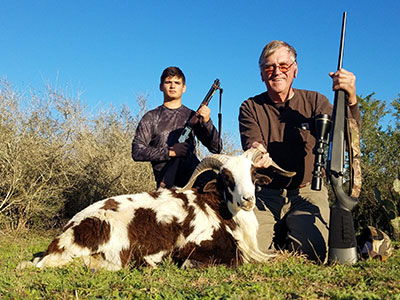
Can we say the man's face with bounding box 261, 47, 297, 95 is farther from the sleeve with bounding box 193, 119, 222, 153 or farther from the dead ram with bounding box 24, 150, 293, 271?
the sleeve with bounding box 193, 119, 222, 153

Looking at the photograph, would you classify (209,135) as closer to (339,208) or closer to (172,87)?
(172,87)

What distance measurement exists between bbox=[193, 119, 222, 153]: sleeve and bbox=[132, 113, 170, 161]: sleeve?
86 cm

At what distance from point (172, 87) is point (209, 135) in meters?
1.17

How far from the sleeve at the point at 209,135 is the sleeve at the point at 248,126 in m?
0.81

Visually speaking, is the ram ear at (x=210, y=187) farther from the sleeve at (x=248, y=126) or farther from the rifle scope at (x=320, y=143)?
the rifle scope at (x=320, y=143)

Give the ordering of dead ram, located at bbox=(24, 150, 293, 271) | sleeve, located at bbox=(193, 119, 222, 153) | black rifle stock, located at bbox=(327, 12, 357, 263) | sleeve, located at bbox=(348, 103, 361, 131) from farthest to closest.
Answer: sleeve, located at bbox=(193, 119, 222, 153), sleeve, located at bbox=(348, 103, 361, 131), black rifle stock, located at bbox=(327, 12, 357, 263), dead ram, located at bbox=(24, 150, 293, 271)

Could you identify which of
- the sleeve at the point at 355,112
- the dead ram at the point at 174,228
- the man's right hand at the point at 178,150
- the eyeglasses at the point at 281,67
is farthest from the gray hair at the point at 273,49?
the man's right hand at the point at 178,150

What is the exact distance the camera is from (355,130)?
17.5ft

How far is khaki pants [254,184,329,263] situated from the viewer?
576 cm

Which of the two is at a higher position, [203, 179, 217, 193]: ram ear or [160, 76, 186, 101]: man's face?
[160, 76, 186, 101]: man's face

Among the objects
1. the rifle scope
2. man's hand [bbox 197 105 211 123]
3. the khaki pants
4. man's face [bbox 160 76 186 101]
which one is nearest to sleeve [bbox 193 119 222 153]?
man's hand [bbox 197 105 211 123]

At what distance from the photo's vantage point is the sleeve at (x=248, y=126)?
6.41 meters

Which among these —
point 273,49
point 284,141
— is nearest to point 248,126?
point 284,141

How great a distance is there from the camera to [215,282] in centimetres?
412
